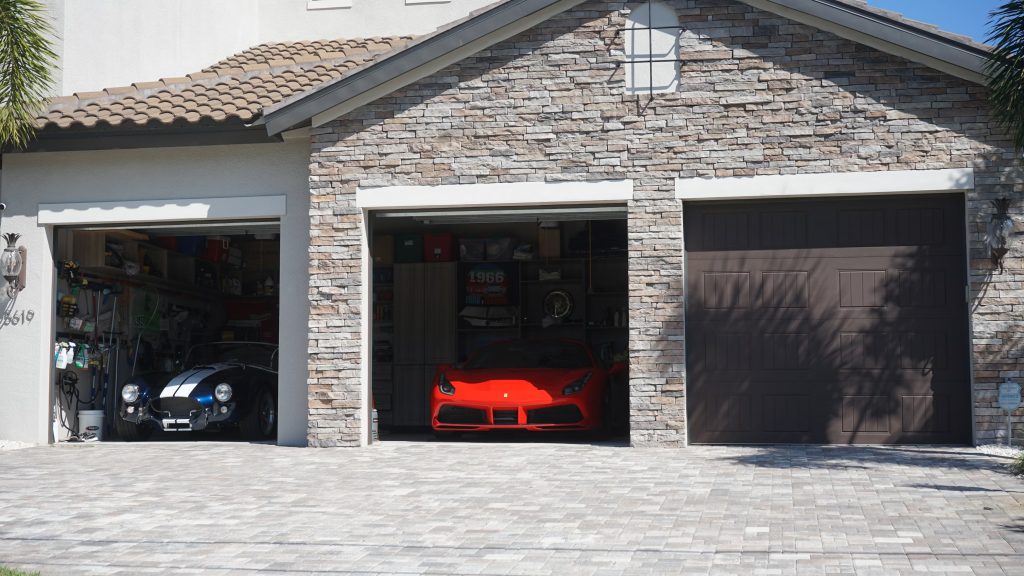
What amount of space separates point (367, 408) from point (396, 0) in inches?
343

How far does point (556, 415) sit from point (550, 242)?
16.2 ft

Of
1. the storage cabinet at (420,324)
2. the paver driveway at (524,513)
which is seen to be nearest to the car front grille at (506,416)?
the paver driveway at (524,513)

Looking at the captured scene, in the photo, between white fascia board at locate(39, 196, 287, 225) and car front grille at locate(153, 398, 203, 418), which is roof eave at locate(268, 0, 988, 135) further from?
car front grille at locate(153, 398, 203, 418)

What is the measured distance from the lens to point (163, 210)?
1292 cm

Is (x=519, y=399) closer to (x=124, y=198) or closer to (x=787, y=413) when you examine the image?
(x=787, y=413)

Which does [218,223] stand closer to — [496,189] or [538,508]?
[496,189]

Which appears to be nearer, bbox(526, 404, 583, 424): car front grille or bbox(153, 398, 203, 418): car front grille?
bbox(526, 404, 583, 424): car front grille

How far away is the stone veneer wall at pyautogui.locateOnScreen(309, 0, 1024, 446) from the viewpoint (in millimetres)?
11133

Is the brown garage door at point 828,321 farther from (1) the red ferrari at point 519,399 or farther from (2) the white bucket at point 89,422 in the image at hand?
(2) the white bucket at point 89,422

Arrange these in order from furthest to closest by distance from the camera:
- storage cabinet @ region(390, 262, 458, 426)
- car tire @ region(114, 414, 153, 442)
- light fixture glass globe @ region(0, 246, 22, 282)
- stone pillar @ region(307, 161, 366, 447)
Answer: storage cabinet @ region(390, 262, 458, 426) < car tire @ region(114, 414, 153, 442) < light fixture glass globe @ region(0, 246, 22, 282) < stone pillar @ region(307, 161, 366, 447)

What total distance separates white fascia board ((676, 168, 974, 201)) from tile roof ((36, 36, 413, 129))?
12.7ft

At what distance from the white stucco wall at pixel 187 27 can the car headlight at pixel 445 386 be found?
21.6 ft

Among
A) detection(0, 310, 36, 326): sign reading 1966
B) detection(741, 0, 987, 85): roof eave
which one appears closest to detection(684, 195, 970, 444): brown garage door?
detection(741, 0, 987, 85): roof eave

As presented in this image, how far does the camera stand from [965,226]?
440 inches
